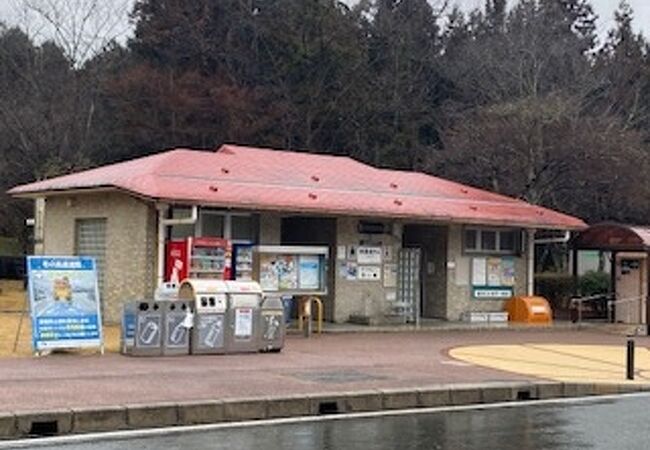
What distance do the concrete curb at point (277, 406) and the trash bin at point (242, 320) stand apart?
4975 mm

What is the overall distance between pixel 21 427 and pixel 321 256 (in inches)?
523

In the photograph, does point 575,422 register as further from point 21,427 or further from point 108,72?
point 108,72

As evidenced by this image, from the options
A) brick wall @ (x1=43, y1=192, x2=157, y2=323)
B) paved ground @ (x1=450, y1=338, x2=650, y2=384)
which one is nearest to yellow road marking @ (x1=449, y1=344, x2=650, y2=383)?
paved ground @ (x1=450, y1=338, x2=650, y2=384)

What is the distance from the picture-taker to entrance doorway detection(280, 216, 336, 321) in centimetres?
2545

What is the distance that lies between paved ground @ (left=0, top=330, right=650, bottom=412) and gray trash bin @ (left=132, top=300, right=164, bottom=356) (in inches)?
14.9

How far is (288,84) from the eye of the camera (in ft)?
158

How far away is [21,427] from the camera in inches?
411

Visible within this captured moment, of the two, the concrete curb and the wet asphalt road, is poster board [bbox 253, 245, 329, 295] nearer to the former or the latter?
the concrete curb

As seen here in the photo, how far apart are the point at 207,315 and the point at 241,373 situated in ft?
9.40

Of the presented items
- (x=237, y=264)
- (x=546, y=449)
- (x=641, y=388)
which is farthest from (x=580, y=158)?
(x=546, y=449)

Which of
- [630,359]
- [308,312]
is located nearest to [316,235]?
[308,312]

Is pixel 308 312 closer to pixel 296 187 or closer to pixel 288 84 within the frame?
pixel 296 187

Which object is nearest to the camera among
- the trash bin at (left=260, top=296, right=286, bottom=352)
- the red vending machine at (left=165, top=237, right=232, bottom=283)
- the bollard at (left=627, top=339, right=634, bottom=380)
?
the bollard at (left=627, top=339, right=634, bottom=380)

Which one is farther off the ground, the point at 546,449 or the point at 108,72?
the point at 108,72
